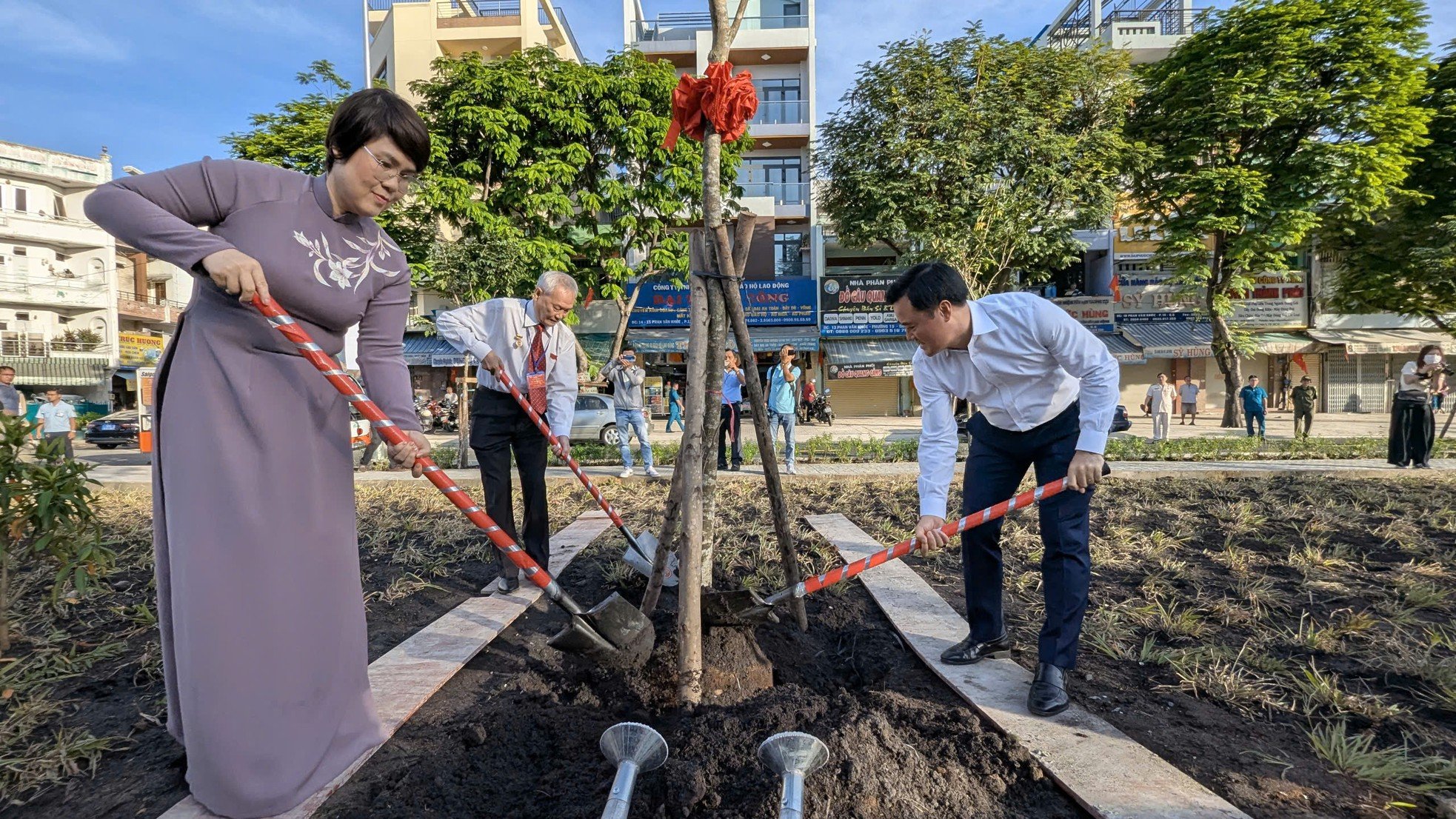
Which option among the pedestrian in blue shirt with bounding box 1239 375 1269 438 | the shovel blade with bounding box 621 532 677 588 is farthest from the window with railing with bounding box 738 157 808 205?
the shovel blade with bounding box 621 532 677 588

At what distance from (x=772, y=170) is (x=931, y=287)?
2457 centimetres

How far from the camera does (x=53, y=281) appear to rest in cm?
3050

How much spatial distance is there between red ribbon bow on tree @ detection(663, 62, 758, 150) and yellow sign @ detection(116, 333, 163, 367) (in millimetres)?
36746

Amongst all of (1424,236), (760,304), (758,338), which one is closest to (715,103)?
(758,338)

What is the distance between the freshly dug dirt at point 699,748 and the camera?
1.92 meters

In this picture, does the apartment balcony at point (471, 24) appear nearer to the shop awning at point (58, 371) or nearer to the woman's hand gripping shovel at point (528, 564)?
the shop awning at point (58, 371)

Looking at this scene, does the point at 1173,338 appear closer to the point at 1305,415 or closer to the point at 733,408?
the point at 1305,415

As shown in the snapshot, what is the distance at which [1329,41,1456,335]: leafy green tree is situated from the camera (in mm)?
17359

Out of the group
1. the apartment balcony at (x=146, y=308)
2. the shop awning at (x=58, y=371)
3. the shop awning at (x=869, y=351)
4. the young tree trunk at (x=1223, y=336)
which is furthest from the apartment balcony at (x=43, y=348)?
the young tree trunk at (x=1223, y=336)

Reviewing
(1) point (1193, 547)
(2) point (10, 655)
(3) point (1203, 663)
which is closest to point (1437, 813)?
(3) point (1203, 663)

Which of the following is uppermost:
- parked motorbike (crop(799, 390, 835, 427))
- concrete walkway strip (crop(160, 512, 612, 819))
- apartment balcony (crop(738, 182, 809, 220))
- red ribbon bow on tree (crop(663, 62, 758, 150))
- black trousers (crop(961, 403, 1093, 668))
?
apartment balcony (crop(738, 182, 809, 220))

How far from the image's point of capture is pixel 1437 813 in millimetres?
1854

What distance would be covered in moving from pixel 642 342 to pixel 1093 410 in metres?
21.7

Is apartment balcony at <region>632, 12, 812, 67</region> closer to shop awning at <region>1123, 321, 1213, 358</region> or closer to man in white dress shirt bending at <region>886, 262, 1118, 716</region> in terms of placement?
shop awning at <region>1123, 321, 1213, 358</region>
